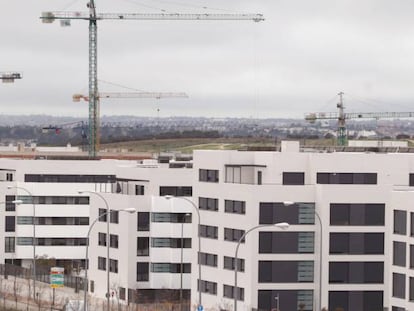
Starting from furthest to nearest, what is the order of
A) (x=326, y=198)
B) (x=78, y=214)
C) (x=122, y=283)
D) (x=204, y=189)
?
1. (x=78, y=214)
2. (x=122, y=283)
3. (x=204, y=189)
4. (x=326, y=198)

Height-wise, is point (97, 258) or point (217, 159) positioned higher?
point (217, 159)

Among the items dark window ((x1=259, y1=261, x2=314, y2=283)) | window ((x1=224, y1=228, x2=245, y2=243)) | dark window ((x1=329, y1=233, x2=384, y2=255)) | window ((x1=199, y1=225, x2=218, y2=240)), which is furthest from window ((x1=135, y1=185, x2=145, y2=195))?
dark window ((x1=329, y1=233, x2=384, y2=255))

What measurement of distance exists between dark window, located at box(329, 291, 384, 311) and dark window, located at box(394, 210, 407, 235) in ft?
17.5

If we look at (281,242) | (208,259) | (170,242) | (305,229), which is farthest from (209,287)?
(170,242)

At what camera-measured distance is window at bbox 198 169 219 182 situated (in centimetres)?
9200

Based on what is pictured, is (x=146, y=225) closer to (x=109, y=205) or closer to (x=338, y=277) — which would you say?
(x=109, y=205)

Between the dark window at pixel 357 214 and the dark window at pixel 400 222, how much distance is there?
2956 mm

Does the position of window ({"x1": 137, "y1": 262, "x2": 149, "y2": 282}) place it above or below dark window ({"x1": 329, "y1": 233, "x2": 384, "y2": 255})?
below

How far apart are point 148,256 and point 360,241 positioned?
2266 centimetres

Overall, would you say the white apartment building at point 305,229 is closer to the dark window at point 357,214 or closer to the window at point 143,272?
the dark window at point 357,214

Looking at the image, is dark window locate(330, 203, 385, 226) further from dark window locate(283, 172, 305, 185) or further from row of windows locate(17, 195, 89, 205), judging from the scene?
row of windows locate(17, 195, 89, 205)

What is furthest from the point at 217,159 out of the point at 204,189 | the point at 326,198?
the point at 326,198

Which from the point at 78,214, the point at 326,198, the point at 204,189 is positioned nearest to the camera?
the point at 326,198

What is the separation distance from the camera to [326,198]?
8625 centimetres
